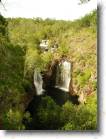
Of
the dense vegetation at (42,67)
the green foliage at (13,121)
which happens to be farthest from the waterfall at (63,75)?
the green foliage at (13,121)

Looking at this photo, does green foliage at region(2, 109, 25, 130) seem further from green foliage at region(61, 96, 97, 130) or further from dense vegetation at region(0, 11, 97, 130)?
green foliage at region(61, 96, 97, 130)

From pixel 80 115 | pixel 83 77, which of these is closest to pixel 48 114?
pixel 80 115

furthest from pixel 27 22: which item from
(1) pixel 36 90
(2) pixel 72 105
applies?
(2) pixel 72 105

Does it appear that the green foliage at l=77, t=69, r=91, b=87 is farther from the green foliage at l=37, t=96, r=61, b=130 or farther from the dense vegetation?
the green foliage at l=37, t=96, r=61, b=130

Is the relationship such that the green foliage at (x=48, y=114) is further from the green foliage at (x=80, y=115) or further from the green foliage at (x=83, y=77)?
the green foliage at (x=83, y=77)

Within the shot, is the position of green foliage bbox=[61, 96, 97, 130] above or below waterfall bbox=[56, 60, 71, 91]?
below

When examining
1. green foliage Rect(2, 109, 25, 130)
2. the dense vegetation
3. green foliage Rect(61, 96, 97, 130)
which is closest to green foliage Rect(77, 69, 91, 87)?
the dense vegetation

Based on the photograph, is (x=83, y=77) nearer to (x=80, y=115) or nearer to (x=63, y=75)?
(x=63, y=75)

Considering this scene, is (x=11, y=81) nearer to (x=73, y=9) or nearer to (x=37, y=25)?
(x=37, y=25)
